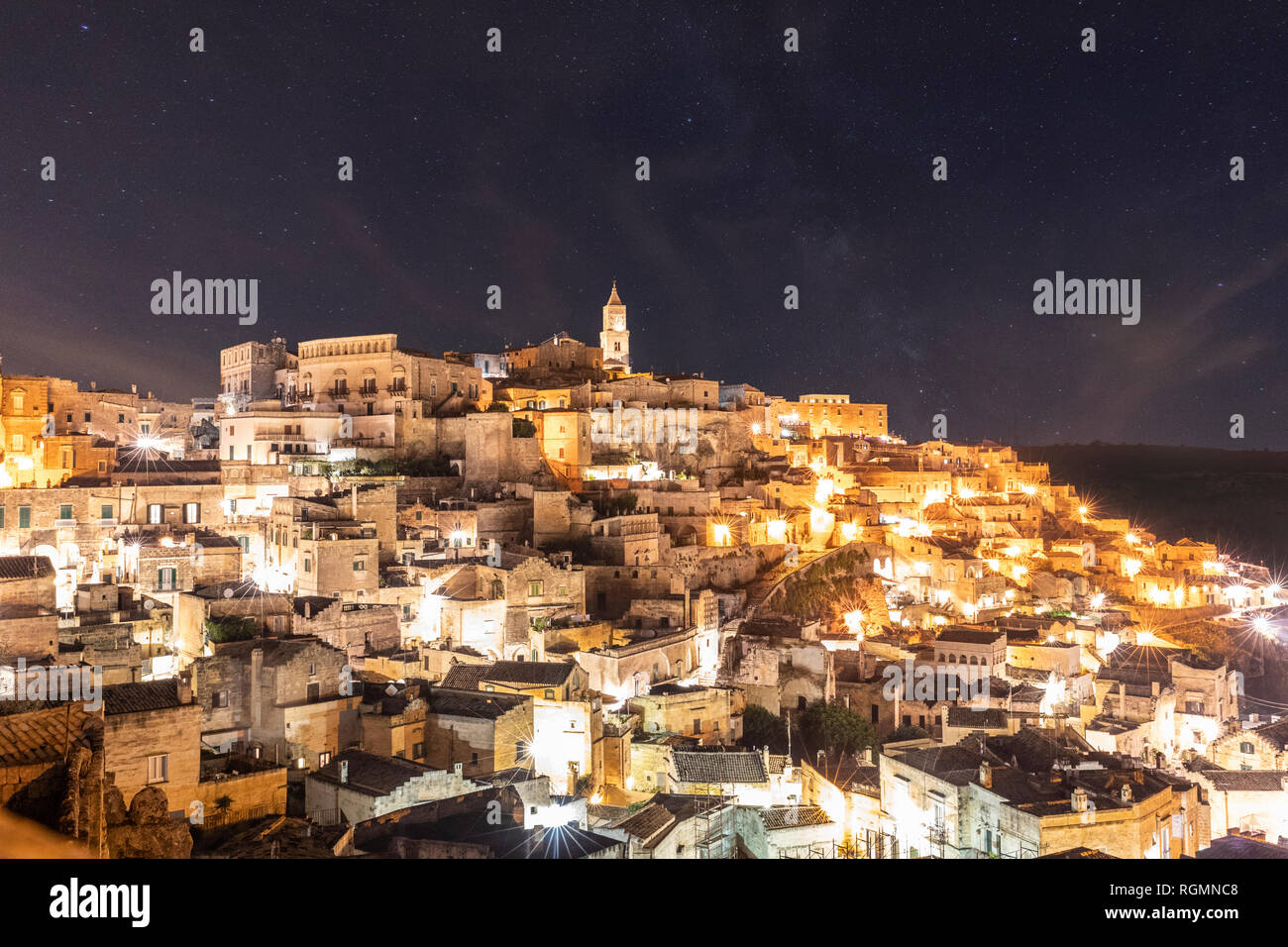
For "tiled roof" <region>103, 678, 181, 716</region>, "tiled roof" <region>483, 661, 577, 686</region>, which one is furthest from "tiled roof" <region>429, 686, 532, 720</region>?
"tiled roof" <region>103, 678, 181, 716</region>

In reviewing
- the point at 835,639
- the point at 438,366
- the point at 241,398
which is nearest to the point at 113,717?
the point at 835,639

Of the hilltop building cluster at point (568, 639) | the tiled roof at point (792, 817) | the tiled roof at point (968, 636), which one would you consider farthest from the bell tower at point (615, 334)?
the tiled roof at point (792, 817)

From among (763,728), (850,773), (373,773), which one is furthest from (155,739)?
(763,728)

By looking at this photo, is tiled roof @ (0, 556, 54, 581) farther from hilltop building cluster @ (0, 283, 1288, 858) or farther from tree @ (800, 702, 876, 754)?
tree @ (800, 702, 876, 754)

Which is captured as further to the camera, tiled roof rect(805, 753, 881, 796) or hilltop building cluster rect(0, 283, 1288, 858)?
tiled roof rect(805, 753, 881, 796)

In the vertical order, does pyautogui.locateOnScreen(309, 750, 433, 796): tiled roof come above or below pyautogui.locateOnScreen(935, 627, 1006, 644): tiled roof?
above

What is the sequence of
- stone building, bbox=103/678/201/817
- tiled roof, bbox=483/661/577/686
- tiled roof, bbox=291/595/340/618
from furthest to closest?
tiled roof, bbox=291/595/340/618 → tiled roof, bbox=483/661/577/686 → stone building, bbox=103/678/201/817
